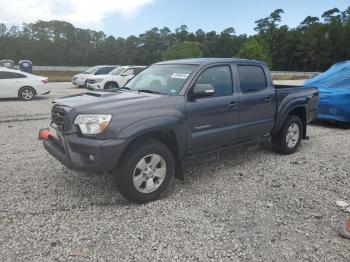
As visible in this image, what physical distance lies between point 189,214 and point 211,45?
98377 millimetres

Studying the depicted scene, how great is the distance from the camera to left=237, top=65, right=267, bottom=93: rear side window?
5.61 meters

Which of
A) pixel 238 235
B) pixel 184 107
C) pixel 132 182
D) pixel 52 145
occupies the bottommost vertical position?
pixel 238 235

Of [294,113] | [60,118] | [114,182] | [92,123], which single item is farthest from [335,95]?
[60,118]

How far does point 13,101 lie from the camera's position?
14727 millimetres

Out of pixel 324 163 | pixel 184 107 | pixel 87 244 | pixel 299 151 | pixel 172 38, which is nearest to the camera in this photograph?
pixel 87 244

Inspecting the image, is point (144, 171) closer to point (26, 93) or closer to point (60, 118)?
point (60, 118)

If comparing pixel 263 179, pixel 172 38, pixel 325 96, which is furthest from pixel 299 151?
pixel 172 38

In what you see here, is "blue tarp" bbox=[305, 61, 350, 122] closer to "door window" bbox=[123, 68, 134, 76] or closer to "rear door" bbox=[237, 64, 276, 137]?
"rear door" bbox=[237, 64, 276, 137]

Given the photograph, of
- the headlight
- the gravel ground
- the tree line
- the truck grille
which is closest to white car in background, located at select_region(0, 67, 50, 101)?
the gravel ground

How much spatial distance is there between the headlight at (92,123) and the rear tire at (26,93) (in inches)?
479

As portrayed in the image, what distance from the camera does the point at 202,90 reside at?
15.4 feet

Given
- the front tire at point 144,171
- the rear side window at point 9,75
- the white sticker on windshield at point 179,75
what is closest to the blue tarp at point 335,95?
the white sticker on windshield at point 179,75

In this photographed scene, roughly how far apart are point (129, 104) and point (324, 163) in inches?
151

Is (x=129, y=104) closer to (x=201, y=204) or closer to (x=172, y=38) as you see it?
(x=201, y=204)
